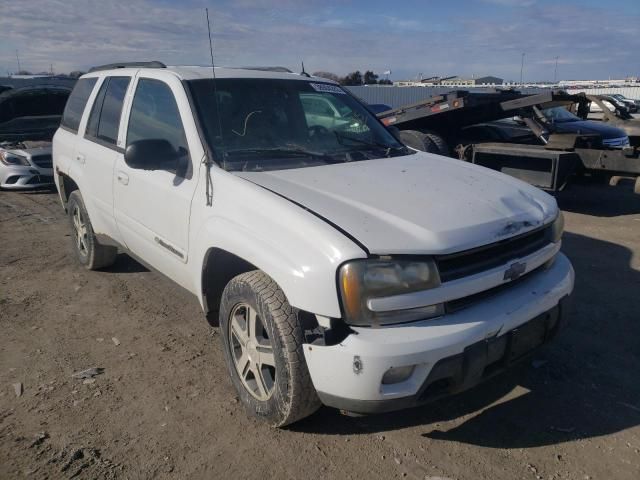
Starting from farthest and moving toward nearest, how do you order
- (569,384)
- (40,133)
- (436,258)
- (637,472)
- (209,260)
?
(40,133), (569,384), (209,260), (637,472), (436,258)

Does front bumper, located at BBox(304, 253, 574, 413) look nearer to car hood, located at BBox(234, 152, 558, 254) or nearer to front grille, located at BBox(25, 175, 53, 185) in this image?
car hood, located at BBox(234, 152, 558, 254)

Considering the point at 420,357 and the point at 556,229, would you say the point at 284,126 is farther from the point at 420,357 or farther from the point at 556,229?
the point at 420,357

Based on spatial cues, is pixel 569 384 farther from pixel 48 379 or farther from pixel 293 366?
pixel 48 379

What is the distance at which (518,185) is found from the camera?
3322 mm

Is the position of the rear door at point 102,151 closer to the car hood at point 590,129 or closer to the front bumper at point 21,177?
the front bumper at point 21,177

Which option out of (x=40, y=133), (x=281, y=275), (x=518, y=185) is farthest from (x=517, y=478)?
(x=40, y=133)

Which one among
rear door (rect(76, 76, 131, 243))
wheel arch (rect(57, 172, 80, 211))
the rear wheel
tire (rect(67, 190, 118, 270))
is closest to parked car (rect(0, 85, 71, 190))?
wheel arch (rect(57, 172, 80, 211))

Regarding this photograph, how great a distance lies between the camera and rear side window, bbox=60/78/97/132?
4914 millimetres

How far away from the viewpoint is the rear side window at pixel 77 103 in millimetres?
4914

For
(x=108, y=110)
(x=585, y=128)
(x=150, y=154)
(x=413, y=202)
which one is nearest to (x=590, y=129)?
(x=585, y=128)

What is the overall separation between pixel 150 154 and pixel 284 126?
939mm

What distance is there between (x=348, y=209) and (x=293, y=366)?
78 cm

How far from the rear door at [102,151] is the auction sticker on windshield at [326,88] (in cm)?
142

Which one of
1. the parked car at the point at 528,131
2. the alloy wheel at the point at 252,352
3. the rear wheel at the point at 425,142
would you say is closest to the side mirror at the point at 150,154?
the alloy wheel at the point at 252,352
